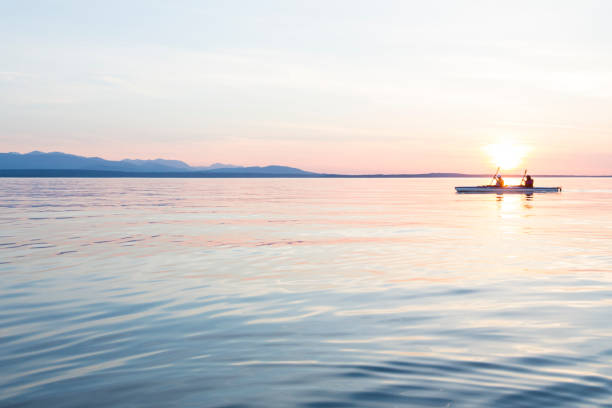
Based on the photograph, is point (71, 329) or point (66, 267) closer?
point (71, 329)

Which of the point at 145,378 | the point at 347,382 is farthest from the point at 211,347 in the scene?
the point at 347,382

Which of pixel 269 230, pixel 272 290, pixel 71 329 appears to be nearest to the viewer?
pixel 71 329

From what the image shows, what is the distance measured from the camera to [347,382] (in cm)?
717

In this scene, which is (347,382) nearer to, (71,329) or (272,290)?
(71,329)

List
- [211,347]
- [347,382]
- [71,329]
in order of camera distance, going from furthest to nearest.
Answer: [71,329] < [211,347] < [347,382]

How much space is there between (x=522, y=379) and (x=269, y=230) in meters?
21.2

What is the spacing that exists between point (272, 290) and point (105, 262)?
23.1 feet

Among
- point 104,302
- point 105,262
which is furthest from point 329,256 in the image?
point 104,302

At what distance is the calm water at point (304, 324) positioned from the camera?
6.95 meters

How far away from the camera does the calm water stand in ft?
22.8

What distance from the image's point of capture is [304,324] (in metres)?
10.2

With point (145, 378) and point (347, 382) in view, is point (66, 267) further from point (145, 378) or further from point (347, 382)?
point (347, 382)

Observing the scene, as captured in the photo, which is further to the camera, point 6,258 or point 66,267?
point 6,258

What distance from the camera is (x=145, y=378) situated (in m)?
7.37
